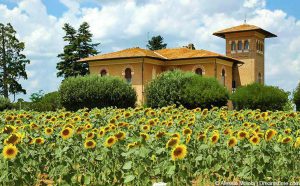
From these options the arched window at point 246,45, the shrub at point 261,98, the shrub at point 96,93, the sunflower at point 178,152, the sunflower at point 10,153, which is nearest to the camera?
the sunflower at point 178,152

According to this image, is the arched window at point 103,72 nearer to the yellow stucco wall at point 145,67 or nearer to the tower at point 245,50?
the yellow stucco wall at point 145,67

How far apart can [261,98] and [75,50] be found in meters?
27.7

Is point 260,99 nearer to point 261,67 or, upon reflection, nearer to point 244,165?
point 261,67

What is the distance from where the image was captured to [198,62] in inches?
1909

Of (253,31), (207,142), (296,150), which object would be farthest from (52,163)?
(253,31)

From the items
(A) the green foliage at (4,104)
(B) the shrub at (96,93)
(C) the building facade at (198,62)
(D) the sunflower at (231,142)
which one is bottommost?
(D) the sunflower at (231,142)

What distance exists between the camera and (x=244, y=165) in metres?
7.75

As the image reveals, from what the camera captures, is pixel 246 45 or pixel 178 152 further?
pixel 246 45

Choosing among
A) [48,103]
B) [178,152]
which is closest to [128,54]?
[48,103]

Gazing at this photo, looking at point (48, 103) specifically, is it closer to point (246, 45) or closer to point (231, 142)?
point (246, 45)

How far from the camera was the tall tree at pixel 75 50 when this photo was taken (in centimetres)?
5834

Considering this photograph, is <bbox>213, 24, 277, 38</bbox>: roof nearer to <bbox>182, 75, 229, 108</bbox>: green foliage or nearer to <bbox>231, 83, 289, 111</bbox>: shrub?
<bbox>231, 83, 289, 111</bbox>: shrub

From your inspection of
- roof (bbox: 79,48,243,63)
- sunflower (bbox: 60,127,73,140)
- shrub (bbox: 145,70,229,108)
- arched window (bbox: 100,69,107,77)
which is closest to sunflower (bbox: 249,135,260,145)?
sunflower (bbox: 60,127,73,140)

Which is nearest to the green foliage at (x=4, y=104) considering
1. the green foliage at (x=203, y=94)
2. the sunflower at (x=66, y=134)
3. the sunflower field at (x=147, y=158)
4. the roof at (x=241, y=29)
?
the green foliage at (x=203, y=94)
